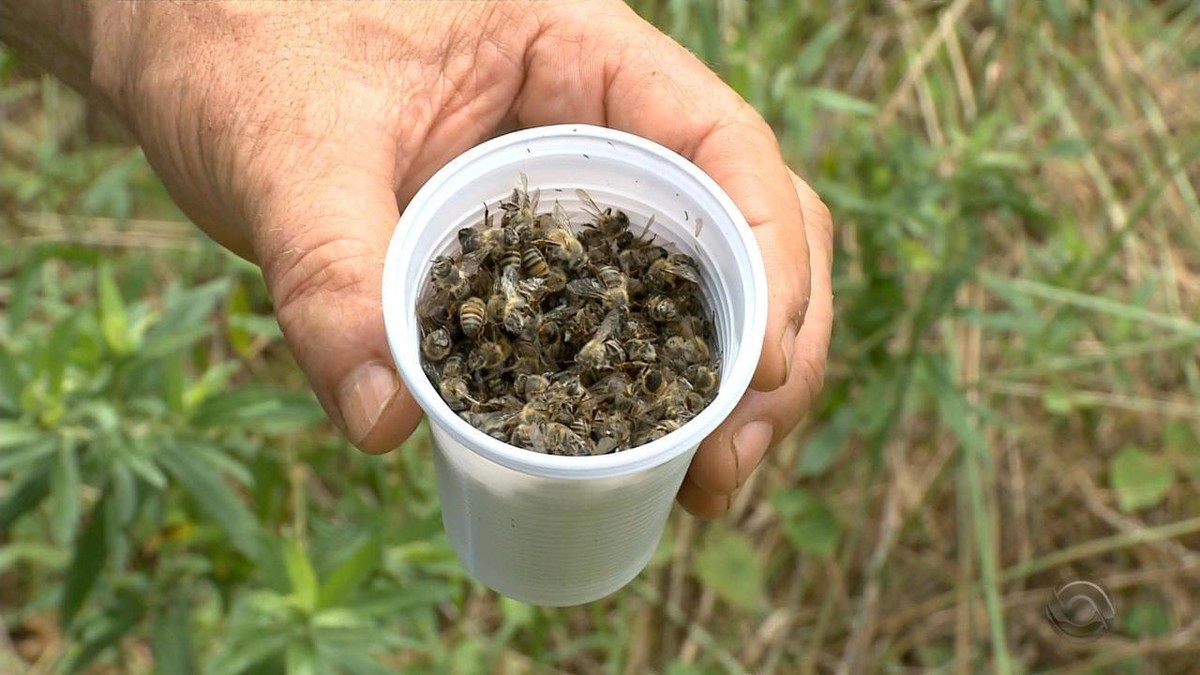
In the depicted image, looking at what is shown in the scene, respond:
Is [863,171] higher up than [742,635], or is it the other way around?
[863,171]

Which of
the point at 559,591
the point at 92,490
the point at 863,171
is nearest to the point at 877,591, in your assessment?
the point at 863,171

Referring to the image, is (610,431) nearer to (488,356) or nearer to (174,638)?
(488,356)

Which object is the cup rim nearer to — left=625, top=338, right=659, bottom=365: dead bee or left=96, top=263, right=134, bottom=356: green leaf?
left=625, top=338, right=659, bottom=365: dead bee

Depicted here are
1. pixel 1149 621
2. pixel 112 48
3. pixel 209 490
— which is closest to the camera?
pixel 112 48

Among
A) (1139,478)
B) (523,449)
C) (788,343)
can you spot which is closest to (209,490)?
(523,449)

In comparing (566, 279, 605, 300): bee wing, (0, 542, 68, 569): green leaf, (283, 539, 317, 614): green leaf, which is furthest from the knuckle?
(0, 542, 68, 569): green leaf

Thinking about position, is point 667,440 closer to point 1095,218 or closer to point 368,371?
point 368,371
